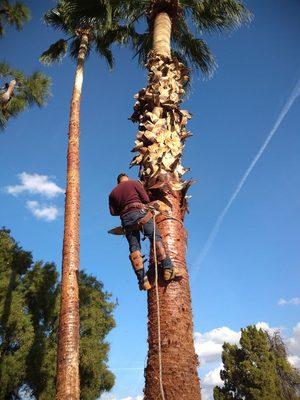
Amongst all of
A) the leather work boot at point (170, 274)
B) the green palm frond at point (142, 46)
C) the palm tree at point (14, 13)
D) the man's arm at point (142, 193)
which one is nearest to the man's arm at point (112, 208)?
the man's arm at point (142, 193)

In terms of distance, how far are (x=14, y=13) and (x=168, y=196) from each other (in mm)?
12213

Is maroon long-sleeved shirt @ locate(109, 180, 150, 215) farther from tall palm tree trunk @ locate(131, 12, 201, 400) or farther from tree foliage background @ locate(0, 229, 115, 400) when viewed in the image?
tree foliage background @ locate(0, 229, 115, 400)

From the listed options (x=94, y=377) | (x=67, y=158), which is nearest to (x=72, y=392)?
(x=67, y=158)

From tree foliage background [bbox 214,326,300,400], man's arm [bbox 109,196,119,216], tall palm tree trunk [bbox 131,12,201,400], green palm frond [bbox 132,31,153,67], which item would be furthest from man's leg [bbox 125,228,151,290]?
tree foliage background [bbox 214,326,300,400]

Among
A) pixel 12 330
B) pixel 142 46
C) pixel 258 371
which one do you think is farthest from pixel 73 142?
pixel 258 371

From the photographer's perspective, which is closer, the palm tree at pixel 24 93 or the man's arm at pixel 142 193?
the man's arm at pixel 142 193

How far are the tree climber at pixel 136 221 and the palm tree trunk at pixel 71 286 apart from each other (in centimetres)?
331

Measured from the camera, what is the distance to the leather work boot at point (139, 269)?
11.9 ft

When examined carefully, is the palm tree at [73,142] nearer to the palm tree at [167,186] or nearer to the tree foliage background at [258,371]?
the palm tree at [167,186]

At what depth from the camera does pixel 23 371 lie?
53.1 feet

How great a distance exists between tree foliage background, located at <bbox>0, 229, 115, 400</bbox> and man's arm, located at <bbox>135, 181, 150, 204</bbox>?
46.7ft

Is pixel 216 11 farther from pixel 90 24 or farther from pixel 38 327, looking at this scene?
pixel 38 327

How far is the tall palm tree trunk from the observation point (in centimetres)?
300

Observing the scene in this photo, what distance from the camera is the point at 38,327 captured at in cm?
1783
